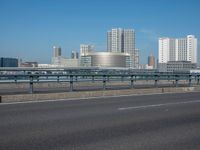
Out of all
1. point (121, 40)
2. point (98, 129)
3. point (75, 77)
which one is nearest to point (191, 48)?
point (121, 40)

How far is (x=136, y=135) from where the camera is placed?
920cm

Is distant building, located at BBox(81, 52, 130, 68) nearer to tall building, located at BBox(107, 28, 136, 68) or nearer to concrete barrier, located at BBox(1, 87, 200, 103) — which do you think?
tall building, located at BBox(107, 28, 136, 68)

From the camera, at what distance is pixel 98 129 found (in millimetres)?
9906

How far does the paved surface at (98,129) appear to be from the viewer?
315 inches

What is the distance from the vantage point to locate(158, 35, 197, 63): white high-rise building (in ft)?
427

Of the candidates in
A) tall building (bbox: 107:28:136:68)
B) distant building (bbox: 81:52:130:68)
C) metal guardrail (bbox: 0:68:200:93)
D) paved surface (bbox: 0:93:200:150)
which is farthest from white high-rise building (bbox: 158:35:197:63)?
paved surface (bbox: 0:93:200:150)

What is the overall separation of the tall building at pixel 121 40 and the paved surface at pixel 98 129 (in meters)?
165

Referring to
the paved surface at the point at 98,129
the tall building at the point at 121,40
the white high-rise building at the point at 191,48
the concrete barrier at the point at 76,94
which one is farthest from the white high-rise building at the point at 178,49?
the paved surface at the point at 98,129

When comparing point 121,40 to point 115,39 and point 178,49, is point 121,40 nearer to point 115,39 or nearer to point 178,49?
point 115,39

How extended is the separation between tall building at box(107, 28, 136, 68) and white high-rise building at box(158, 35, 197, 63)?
4113 centimetres

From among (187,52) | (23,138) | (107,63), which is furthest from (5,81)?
(187,52)

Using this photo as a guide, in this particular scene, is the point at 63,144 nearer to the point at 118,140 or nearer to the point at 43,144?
the point at 43,144

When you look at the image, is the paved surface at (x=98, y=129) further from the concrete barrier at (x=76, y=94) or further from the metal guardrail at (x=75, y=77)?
the metal guardrail at (x=75, y=77)

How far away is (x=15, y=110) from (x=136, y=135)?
6.00 meters
